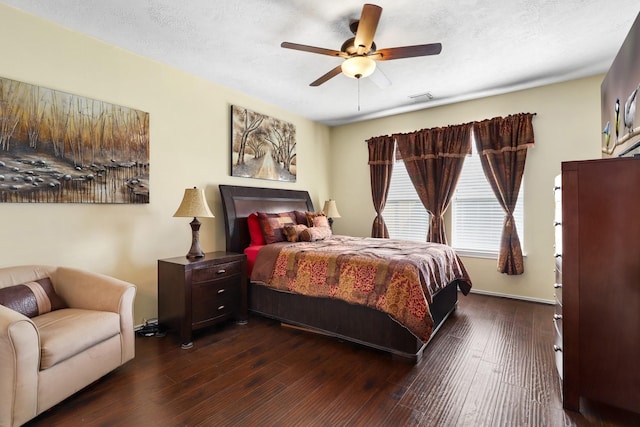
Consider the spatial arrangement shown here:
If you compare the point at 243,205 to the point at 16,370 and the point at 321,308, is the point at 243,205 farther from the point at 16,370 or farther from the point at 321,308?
the point at 16,370

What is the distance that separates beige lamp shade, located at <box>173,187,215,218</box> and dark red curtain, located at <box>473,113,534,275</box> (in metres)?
3.73

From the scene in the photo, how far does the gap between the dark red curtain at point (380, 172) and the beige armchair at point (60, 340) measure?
151 inches

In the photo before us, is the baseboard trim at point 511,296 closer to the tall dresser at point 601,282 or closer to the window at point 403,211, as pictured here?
the window at point 403,211

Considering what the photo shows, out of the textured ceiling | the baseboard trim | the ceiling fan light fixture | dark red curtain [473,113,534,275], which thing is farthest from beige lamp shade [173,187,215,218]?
the baseboard trim

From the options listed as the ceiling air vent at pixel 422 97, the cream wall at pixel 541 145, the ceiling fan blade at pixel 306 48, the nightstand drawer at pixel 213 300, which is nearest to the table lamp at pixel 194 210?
the nightstand drawer at pixel 213 300

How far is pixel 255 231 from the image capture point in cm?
379

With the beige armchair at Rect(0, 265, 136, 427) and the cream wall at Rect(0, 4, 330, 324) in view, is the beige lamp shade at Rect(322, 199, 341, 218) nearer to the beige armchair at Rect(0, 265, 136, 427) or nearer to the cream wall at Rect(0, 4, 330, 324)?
the cream wall at Rect(0, 4, 330, 324)

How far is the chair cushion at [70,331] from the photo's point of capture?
1752 millimetres

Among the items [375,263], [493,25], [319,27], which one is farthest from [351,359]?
[493,25]

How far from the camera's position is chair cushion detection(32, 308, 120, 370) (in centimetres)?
175

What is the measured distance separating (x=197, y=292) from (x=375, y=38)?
2.91 metres

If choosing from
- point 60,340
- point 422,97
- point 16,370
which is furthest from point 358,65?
point 16,370

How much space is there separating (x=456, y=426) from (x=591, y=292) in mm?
1139

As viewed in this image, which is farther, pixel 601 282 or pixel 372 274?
pixel 372 274
